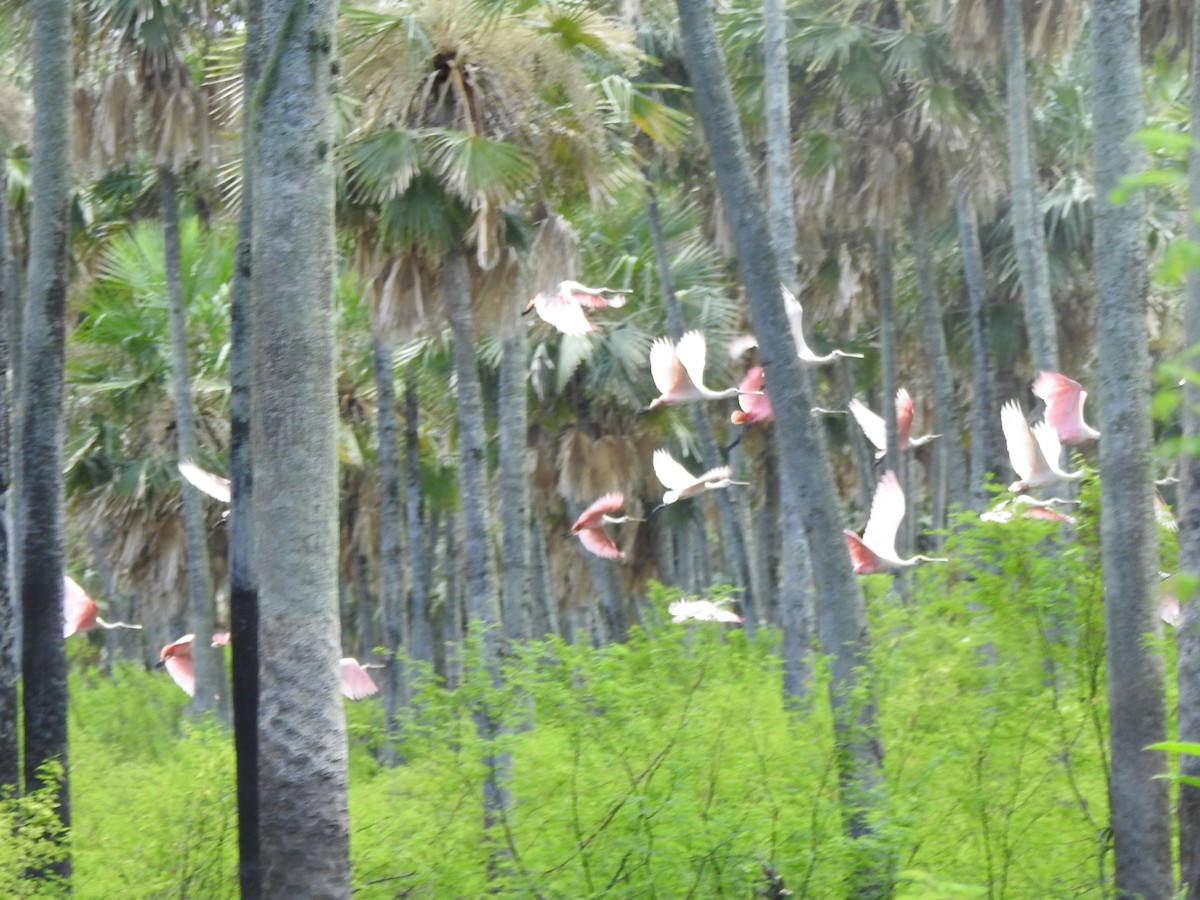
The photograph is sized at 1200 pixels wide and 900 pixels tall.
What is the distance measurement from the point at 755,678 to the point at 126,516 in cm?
1375

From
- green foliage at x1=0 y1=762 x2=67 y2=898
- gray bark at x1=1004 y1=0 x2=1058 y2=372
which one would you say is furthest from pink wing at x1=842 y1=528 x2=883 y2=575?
gray bark at x1=1004 y1=0 x2=1058 y2=372

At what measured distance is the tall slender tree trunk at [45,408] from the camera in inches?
403

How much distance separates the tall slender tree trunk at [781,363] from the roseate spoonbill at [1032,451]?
1485mm

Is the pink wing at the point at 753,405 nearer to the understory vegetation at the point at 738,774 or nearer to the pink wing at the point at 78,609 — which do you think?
the understory vegetation at the point at 738,774

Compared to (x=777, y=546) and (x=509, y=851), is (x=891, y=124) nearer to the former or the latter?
(x=777, y=546)

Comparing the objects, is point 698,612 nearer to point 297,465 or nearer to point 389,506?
point 297,465

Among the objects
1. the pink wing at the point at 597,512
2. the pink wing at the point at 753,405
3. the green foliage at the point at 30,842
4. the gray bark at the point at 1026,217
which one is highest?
the gray bark at the point at 1026,217

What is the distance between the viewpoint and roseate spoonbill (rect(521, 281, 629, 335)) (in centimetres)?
1246

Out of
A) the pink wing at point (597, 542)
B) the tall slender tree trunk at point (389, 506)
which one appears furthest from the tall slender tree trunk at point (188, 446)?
the pink wing at point (597, 542)

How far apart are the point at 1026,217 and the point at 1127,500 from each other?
8.82m

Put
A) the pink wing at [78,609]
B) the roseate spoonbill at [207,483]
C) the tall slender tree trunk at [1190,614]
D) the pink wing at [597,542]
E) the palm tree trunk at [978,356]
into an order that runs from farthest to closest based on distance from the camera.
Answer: the palm tree trunk at [978,356]
the pink wing at [78,609]
the pink wing at [597,542]
the roseate spoonbill at [207,483]
the tall slender tree trunk at [1190,614]

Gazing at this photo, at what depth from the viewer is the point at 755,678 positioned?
29.6ft

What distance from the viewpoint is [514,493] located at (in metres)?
14.6

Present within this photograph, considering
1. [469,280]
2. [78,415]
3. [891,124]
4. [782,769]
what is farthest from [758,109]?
[782,769]
